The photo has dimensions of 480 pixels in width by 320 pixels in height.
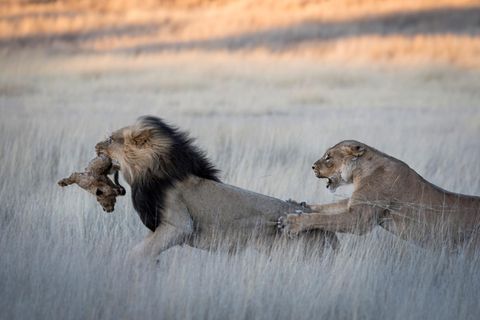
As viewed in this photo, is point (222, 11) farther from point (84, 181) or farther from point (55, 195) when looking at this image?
point (84, 181)

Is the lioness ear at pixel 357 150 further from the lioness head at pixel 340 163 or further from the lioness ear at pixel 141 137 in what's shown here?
the lioness ear at pixel 141 137

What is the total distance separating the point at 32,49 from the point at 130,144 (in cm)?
1360

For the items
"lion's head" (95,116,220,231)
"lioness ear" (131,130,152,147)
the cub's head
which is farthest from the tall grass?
"lioness ear" (131,130,152,147)

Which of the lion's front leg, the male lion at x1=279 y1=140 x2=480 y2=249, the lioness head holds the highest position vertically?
the lioness head

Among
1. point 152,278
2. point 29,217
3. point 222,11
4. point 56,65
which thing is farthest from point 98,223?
point 222,11

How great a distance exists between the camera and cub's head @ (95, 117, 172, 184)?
7.27 m

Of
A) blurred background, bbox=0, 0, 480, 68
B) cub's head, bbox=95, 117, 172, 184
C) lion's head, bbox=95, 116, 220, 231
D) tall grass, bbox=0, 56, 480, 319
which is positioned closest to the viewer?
tall grass, bbox=0, 56, 480, 319

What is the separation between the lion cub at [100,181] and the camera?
744 centimetres

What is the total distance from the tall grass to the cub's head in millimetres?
576

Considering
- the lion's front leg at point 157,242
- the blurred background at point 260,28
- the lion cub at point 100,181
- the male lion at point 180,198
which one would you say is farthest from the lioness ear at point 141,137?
the blurred background at point 260,28

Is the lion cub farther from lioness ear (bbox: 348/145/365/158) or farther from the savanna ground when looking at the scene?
lioness ear (bbox: 348/145/365/158)

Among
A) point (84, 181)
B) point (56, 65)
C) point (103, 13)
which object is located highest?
point (103, 13)

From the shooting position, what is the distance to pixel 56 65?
20.2 meters

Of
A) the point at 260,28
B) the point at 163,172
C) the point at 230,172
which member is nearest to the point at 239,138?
the point at 230,172
